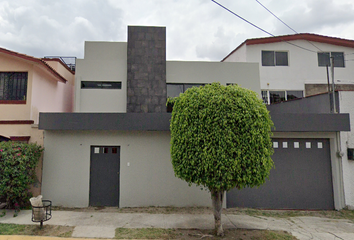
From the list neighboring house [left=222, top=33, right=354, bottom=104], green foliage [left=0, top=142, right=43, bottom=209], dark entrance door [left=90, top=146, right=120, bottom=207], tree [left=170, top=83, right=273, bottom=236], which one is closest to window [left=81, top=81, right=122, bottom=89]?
dark entrance door [left=90, top=146, right=120, bottom=207]

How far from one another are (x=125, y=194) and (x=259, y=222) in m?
4.45

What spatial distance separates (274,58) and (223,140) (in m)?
12.1

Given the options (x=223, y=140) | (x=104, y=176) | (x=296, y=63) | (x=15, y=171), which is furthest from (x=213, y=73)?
(x=15, y=171)

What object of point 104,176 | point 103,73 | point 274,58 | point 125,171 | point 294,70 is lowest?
point 104,176

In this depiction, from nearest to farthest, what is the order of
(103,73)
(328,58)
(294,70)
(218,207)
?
(218,207) < (103,73) < (294,70) < (328,58)

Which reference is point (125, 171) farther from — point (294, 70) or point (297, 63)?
point (297, 63)

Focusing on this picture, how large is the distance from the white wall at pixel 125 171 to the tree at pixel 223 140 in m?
2.74

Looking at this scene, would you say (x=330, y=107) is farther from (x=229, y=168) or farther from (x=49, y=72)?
(x=49, y=72)

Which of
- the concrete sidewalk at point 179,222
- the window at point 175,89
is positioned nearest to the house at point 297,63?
the window at point 175,89

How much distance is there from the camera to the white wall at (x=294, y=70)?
15.0m

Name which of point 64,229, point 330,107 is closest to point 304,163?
point 330,107

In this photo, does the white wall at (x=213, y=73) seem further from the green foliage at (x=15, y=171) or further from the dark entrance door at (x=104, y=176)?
the green foliage at (x=15, y=171)

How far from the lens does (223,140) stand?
5297mm

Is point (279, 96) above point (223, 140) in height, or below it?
above
